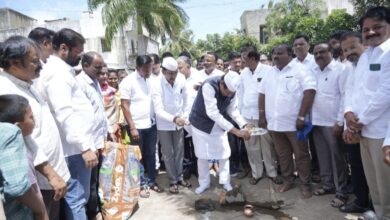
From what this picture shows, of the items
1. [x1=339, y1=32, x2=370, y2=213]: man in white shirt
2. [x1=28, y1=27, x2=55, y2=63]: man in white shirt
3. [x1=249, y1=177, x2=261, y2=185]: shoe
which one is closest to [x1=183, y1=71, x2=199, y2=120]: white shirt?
[x1=249, y1=177, x2=261, y2=185]: shoe

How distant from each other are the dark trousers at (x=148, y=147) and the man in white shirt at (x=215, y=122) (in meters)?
0.69

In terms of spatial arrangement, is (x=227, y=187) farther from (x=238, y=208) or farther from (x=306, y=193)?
(x=306, y=193)

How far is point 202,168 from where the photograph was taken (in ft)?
14.5

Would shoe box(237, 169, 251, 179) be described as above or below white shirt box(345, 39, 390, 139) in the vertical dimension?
below

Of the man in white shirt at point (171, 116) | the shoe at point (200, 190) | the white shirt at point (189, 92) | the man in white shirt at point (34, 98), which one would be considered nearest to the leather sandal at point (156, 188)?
the man in white shirt at point (171, 116)

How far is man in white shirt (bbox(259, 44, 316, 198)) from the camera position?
3.88m

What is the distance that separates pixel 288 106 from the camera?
157 inches

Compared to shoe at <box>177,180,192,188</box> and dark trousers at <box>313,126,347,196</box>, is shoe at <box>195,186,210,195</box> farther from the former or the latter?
dark trousers at <box>313,126,347,196</box>

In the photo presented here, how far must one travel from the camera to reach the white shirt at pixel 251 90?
4596 millimetres

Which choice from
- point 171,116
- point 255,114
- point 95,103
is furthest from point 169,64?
point 255,114

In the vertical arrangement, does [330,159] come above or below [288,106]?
below

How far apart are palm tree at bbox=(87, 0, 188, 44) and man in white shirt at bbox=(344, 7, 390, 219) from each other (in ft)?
48.2

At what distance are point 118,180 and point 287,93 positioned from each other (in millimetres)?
2351

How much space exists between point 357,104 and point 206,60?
2.96m
